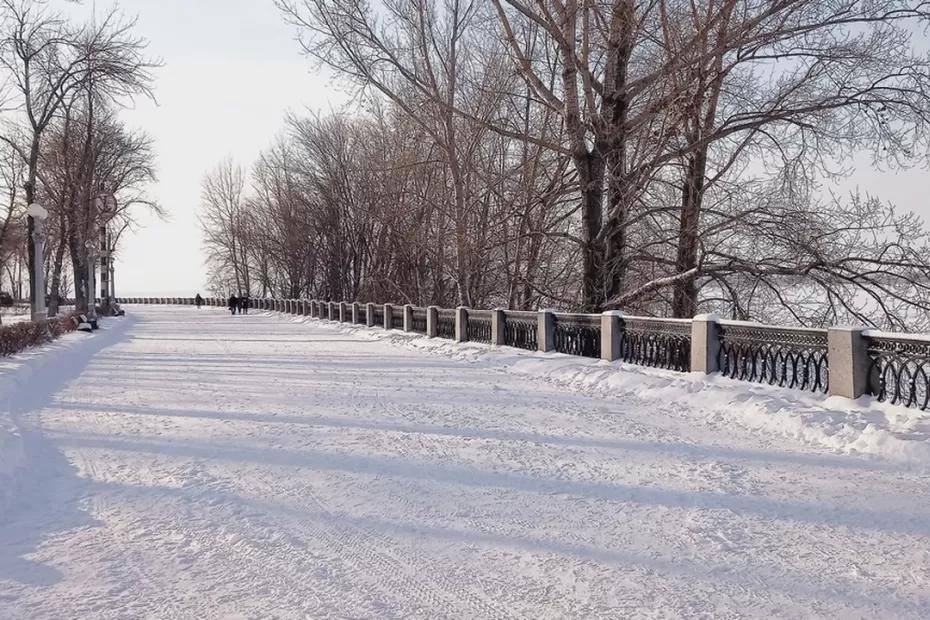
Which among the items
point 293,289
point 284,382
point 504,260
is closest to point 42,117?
point 504,260

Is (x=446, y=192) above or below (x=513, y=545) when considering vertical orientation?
above

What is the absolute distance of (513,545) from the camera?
4.52 m

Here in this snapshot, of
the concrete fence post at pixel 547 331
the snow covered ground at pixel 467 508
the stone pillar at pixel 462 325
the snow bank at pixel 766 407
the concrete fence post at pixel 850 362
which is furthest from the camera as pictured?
the stone pillar at pixel 462 325

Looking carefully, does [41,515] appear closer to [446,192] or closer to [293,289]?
[446,192]

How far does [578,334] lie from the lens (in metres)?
16.4

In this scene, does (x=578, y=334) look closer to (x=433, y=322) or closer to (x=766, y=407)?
(x=766, y=407)

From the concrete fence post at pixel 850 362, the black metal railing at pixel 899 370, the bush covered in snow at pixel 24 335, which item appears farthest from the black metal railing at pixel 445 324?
the black metal railing at pixel 899 370

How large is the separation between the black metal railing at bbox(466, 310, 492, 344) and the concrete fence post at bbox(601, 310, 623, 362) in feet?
21.1

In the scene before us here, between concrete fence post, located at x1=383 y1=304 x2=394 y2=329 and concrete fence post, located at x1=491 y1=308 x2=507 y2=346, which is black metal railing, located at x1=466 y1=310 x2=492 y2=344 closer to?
concrete fence post, located at x1=491 y1=308 x2=507 y2=346

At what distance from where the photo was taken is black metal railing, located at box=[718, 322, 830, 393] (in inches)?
375

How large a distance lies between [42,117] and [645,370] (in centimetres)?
2251

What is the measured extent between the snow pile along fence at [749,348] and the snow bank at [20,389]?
8.62m

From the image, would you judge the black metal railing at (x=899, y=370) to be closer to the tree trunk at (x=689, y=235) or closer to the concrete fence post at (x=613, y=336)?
the concrete fence post at (x=613, y=336)

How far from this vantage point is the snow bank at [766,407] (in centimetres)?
717
